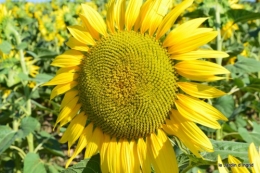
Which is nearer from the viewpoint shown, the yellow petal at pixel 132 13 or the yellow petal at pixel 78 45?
the yellow petal at pixel 132 13

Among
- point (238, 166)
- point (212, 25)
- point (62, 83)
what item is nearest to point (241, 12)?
point (212, 25)

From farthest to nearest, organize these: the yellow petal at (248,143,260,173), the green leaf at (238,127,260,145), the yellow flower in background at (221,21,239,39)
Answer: the yellow flower in background at (221,21,239,39) < the green leaf at (238,127,260,145) < the yellow petal at (248,143,260,173)

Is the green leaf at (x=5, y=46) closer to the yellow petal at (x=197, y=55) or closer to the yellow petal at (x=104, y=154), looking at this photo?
the yellow petal at (x=104, y=154)

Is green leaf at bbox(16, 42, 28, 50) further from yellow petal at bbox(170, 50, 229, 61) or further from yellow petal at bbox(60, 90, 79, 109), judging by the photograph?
yellow petal at bbox(170, 50, 229, 61)

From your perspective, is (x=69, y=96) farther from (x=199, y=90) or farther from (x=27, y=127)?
(x=27, y=127)

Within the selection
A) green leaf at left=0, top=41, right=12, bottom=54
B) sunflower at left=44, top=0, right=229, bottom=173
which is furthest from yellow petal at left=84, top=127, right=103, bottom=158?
green leaf at left=0, top=41, right=12, bottom=54

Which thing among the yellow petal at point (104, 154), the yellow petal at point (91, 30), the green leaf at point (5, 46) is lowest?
the yellow petal at point (104, 154)

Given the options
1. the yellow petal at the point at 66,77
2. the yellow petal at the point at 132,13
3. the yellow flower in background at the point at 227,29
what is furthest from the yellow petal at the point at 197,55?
the yellow flower in background at the point at 227,29
